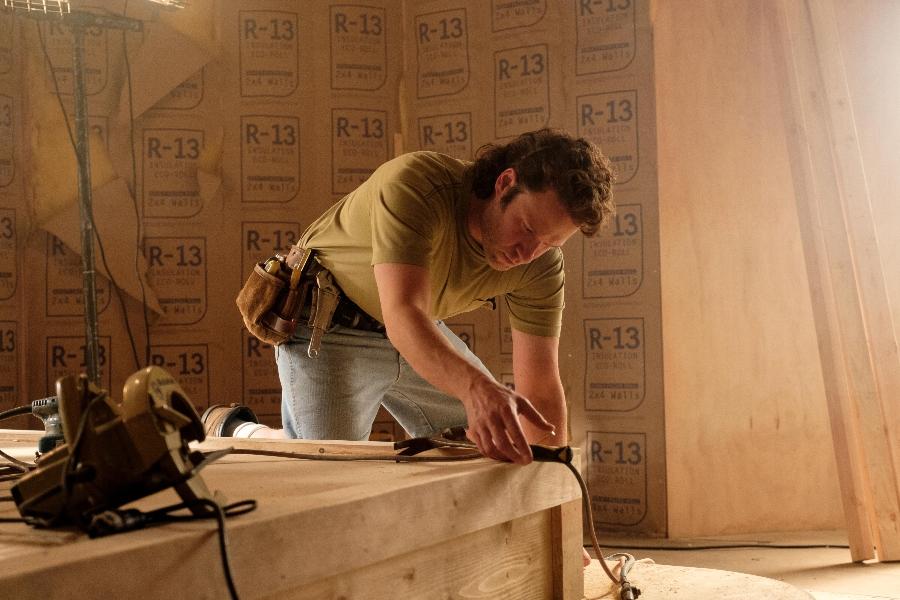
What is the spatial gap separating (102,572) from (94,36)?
3.18m

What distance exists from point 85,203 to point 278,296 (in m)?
1.13

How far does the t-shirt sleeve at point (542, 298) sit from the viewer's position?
206 cm

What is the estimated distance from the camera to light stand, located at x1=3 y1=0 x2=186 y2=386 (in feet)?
9.33

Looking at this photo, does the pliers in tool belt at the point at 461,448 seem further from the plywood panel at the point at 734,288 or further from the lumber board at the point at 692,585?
the plywood panel at the point at 734,288

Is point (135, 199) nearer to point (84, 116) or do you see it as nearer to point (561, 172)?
point (84, 116)

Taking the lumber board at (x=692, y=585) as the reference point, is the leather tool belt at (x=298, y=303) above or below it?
above

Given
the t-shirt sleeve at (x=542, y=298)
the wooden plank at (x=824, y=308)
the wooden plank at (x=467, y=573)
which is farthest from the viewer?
the wooden plank at (x=824, y=308)

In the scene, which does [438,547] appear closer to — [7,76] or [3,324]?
[3,324]

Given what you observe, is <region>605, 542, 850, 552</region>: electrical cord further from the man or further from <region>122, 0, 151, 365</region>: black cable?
<region>122, 0, 151, 365</region>: black cable

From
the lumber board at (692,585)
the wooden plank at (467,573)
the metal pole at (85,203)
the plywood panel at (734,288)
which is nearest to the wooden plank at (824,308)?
the plywood panel at (734,288)

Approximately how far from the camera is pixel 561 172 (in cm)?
177

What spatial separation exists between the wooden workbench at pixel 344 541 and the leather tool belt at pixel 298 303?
1.76 feet

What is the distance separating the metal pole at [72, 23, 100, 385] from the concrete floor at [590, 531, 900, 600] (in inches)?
70.8

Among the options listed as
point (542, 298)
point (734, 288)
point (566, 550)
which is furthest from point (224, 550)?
point (734, 288)
